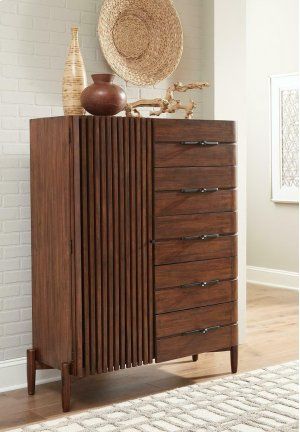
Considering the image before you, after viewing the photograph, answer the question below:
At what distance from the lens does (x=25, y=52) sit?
150 inches

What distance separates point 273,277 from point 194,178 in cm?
326

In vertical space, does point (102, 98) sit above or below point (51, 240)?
above

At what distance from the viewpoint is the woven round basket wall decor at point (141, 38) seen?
4.04 meters

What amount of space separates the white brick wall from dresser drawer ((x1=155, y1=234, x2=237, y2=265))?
2.32ft

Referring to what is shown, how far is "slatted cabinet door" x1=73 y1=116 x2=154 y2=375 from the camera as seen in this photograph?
342 cm

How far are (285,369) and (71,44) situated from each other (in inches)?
78.4

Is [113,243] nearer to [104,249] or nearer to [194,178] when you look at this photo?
[104,249]

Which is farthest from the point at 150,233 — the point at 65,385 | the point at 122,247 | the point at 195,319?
the point at 65,385

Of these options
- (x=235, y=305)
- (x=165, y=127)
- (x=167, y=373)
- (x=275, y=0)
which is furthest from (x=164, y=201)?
(x=275, y=0)

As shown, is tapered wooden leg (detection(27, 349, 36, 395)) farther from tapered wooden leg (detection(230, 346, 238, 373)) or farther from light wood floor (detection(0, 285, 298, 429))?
tapered wooden leg (detection(230, 346, 238, 373))

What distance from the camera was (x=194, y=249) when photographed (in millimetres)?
3775

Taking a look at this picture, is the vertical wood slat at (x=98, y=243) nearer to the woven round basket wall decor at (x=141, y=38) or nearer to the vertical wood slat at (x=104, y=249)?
the vertical wood slat at (x=104, y=249)

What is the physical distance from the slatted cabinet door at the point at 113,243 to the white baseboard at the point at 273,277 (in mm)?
3073

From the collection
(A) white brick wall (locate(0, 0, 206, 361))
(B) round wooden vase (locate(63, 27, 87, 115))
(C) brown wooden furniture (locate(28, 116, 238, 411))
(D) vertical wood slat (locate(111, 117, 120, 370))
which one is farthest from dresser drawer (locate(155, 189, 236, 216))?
(A) white brick wall (locate(0, 0, 206, 361))
